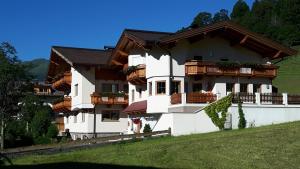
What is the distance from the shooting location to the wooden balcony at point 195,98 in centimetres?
3706

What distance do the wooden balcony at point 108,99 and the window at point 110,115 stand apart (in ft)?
7.20

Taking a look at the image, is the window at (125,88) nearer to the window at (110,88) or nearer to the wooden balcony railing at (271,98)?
the window at (110,88)

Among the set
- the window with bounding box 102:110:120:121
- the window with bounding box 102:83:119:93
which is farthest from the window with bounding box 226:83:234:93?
the window with bounding box 102:83:119:93

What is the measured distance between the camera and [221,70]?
4047 centimetres

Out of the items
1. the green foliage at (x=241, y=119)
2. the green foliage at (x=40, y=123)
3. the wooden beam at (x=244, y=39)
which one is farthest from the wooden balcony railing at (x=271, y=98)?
the green foliage at (x=40, y=123)

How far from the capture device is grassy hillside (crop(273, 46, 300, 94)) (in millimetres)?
68000

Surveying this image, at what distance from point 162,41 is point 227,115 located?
7.10 metres

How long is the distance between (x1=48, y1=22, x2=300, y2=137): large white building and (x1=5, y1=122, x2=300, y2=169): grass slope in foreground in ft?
24.1

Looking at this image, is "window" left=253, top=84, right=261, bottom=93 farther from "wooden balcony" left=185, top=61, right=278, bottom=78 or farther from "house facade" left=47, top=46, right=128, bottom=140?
"house facade" left=47, top=46, right=128, bottom=140

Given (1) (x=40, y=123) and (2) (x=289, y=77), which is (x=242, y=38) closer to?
(1) (x=40, y=123)

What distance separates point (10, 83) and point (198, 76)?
19.8 m

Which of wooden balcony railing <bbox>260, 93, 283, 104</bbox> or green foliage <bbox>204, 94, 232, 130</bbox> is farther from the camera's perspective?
wooden balcony railing <bbox>260, 93, 283, 104</bbox>

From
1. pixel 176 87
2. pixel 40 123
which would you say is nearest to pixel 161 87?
pixel 176 87

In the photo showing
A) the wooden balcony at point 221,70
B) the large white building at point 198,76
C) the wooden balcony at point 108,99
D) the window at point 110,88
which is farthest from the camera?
the window at point 110,88
